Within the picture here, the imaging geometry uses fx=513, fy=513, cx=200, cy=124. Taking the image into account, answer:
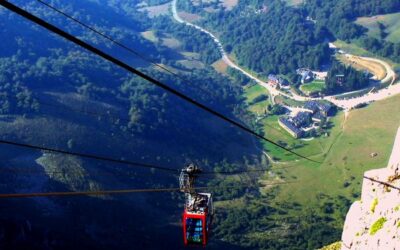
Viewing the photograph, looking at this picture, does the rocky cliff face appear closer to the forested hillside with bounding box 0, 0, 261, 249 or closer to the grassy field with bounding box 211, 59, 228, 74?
the forested hillside with bounding box 0, 0, 261, 249

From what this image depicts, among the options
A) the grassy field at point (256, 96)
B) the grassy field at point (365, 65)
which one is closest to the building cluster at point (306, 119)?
the grassy field at point (256, 96)

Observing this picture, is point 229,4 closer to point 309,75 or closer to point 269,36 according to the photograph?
point 269,36

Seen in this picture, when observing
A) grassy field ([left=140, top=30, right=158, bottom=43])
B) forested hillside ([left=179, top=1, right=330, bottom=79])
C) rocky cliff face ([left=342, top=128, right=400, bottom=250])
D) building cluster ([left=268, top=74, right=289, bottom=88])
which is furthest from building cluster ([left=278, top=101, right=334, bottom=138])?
rocky cliff face ([left=342, top=128, right=400, bottom=250])

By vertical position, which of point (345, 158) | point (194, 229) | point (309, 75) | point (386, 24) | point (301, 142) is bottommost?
point (345, 158)

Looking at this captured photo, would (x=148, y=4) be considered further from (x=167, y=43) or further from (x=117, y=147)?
(x=117, y=147)

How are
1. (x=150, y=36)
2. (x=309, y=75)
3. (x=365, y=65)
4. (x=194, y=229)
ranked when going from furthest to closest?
(x=150, y=36)
(x=365, y=65)
(x=309, y=75)
(x=194, y=229)

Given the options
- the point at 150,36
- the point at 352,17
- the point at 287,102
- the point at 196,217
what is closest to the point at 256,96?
the point at 287,102

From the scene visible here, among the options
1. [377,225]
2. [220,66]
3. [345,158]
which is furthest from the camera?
[220,66]

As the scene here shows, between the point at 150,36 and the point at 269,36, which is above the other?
the point at 150,36
